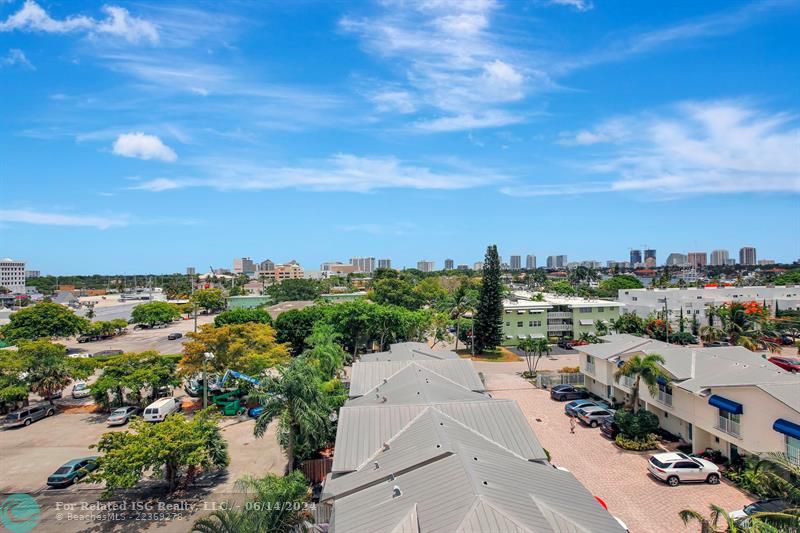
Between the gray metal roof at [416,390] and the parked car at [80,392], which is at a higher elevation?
the gray metal roof at [416,390]

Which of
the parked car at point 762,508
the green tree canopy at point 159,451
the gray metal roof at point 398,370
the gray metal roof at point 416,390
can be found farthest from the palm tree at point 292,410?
the parked car at point 762,508

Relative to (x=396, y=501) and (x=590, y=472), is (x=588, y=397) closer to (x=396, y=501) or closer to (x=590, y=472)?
(x=590, y=472)

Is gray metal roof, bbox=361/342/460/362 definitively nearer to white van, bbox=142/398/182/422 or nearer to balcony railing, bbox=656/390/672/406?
balcony railing, bbox=656/390/672/406

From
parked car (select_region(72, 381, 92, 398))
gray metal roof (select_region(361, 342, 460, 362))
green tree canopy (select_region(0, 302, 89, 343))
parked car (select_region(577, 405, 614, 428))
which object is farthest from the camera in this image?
green tree canopy (select_region(0, 302, 89, 343))

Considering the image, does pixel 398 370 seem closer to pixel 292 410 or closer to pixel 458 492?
pixel 292 410

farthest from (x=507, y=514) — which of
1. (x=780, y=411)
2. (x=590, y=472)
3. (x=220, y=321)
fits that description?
(x=220, y=321)

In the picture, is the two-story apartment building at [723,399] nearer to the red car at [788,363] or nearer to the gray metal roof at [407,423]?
the gray metal roof at [407,423]

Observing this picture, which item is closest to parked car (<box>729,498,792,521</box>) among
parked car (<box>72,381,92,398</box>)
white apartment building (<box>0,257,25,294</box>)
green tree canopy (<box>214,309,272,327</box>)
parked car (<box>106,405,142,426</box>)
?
parked car (<box>106,405,142,426</box>)
